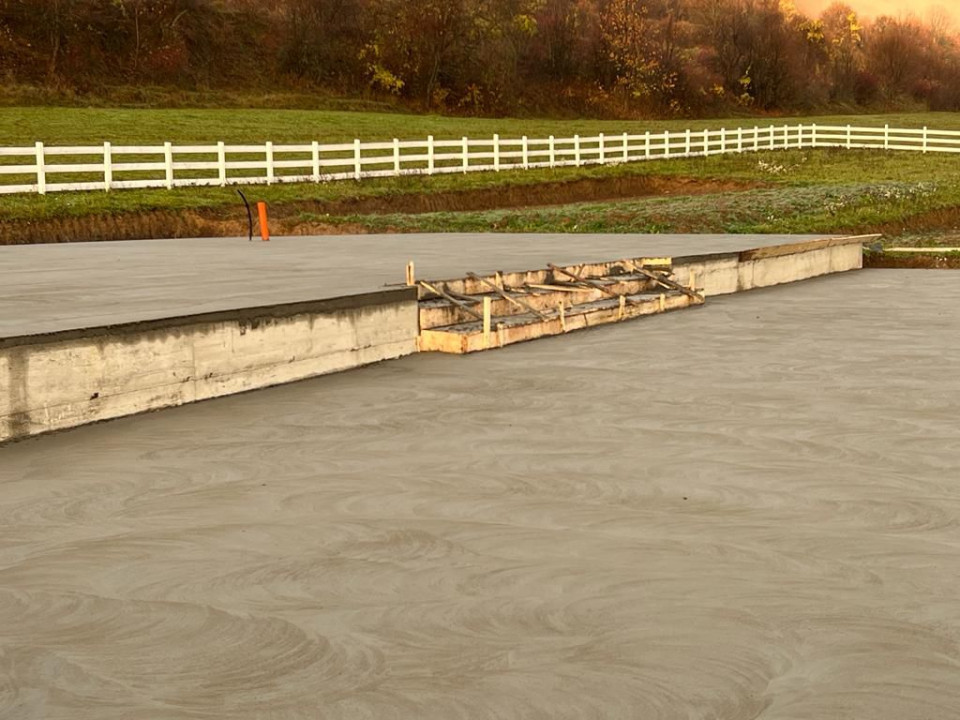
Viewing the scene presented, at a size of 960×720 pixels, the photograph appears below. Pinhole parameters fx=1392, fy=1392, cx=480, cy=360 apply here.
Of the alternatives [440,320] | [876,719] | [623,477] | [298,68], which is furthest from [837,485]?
[298,68]

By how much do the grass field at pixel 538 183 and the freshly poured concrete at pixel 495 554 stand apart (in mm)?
17460

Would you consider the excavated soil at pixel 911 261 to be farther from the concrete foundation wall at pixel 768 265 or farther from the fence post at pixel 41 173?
the fence post at pixel 41 173

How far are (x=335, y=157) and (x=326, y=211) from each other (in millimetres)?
11786

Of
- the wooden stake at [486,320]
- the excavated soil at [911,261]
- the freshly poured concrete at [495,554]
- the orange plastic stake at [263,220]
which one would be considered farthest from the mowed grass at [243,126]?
the freshly poured concrete at [495,554]

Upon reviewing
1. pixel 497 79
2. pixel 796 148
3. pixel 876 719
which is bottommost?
pixel 876 719

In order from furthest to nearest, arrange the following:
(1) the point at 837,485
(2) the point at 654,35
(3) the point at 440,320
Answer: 1. (2) the point at 654,35
2. (3) the point at 440,320
3. (1) the point at 837,485

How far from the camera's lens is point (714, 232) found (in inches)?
1075

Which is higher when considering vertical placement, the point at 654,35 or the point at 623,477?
the point at 654,35

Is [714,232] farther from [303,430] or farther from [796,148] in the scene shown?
[796,148]

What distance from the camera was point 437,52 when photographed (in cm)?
7944

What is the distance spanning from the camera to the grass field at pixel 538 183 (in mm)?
28016

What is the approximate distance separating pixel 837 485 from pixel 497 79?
254 feet

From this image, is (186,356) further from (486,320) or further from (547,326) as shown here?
(547,326)

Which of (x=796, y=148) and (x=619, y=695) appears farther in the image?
(x=796, y=148)
